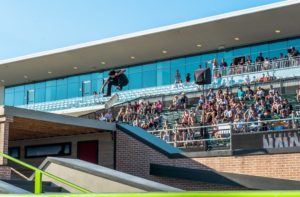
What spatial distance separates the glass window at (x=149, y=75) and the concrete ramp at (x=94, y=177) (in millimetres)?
26001

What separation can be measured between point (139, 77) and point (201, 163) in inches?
951

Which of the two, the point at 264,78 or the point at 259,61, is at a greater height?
the point at 259,61

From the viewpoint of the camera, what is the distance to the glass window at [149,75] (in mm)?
40469

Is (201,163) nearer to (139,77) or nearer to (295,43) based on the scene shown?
(295,43)

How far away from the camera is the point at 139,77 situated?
4131 cm

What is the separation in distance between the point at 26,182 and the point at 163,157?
6.06m

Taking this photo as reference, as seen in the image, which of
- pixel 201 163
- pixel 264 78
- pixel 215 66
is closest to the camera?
pixel 201 163

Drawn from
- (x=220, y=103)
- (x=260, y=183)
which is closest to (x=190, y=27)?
(x=220, y=103)

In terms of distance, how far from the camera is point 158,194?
112 inches

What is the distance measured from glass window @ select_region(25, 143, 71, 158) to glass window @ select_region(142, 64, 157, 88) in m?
20.8

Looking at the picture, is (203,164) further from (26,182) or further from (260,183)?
(26,182)

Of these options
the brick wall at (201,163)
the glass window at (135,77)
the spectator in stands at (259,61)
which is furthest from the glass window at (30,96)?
the brick wall at (201,163)

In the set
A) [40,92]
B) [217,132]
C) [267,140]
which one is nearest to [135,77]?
[40,92]

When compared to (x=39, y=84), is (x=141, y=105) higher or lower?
lower
